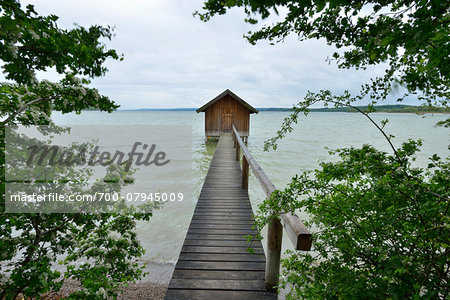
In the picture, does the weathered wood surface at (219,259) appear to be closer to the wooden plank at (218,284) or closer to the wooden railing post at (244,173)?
the wooden plank at (218,284)

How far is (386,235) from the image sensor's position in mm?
1485

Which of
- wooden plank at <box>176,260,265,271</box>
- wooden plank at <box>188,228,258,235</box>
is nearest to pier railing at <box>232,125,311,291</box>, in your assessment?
wooden plank at <box>176,260,265,271</box>

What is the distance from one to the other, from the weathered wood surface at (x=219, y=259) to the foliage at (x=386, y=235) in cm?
81

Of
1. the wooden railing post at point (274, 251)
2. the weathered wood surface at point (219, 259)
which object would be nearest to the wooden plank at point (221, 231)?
the weathered wood surface at point (219, 259)

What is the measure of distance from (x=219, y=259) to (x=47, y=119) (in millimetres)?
2928

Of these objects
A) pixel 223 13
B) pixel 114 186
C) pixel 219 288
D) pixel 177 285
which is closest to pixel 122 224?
pixel 114 186

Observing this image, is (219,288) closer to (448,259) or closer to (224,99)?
(448,259)

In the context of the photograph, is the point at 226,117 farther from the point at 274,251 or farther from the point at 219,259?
the point at 274,251

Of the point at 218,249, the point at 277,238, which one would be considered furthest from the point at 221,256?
the point at 277,238

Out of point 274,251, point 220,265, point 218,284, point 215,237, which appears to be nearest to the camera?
point 274,251

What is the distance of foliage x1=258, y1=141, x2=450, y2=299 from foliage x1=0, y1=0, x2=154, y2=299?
1979 millimetres

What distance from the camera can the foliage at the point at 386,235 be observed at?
1.22 meters

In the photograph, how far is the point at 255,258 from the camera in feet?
10.0

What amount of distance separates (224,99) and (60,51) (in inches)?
770
